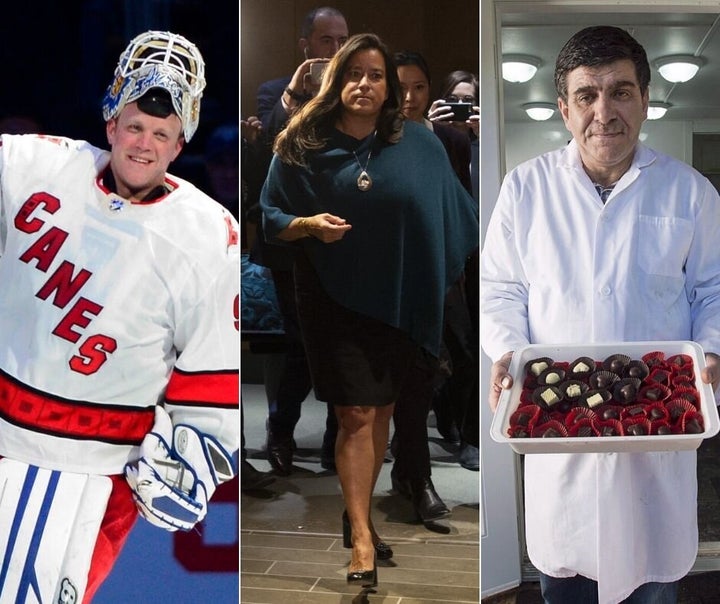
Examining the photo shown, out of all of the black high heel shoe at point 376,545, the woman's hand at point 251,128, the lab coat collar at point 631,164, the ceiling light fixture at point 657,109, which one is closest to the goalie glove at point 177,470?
the black high heel shoe at point 376,545

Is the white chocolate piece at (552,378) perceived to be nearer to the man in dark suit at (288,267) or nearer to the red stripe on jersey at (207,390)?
the man in dark suit at (288,267)

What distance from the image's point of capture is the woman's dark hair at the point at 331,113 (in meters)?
2.63

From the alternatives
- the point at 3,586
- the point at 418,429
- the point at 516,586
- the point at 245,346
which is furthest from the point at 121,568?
the point at 516,586

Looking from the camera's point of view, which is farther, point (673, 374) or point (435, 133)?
point (435, 133)

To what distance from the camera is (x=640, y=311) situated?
8.03 feet

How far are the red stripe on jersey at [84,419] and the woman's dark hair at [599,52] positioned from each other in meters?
1.58

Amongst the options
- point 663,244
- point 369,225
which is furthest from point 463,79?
point 663,244

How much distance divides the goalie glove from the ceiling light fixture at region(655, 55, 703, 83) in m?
1.71

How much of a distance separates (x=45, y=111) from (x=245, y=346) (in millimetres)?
972

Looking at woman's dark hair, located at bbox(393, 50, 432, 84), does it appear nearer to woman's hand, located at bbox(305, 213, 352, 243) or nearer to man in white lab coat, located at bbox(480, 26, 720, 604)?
man in white lab coat, located at bbox(480, 26, 720, 604)

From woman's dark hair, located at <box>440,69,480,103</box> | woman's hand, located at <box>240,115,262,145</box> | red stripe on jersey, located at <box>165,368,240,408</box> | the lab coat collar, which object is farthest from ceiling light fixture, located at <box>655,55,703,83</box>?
red stripe on jersey, located at <box>165,368,240,408</box>

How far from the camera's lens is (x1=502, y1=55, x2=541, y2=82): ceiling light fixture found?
2.57 m

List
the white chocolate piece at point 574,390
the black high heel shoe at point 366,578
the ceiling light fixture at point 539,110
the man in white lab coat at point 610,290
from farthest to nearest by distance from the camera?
the black high heel shoe at point 366,578
the ceiling light fixture at point 539,110
the man in white lab coat at point 610,290
the white chocolate piece at point 574,390

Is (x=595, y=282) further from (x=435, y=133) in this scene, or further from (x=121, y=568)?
(x=121, y=568)
